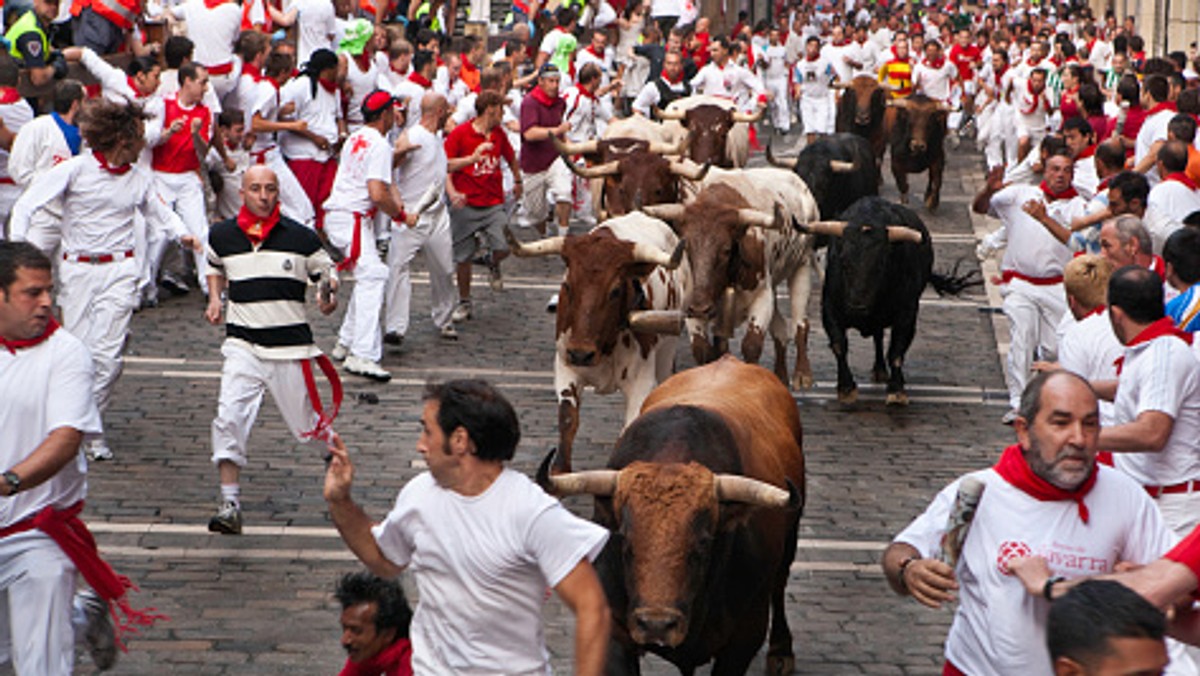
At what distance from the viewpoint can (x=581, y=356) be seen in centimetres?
1187

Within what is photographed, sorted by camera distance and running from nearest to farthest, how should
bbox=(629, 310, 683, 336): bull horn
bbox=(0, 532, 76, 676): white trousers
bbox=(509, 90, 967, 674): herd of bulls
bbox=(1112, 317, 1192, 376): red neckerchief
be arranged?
1. bbox=(0, 532, 76, 676): white trousers
2. bbox=(509, 90, 967, 674): herd of bulls
3. bbox=(1112, 317, 1192, 376): red neckerchief
4. bbox=(629, 310, 683, 336): bull horn

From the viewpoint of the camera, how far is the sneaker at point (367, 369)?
50.2ft

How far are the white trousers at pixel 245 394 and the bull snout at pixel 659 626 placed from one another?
4.37 meters

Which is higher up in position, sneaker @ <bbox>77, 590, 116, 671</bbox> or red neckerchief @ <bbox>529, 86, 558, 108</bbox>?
red neckerchief @ <bbox>529, 86, 558, 108</bbox>

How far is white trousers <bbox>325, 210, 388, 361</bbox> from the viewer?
15320mm

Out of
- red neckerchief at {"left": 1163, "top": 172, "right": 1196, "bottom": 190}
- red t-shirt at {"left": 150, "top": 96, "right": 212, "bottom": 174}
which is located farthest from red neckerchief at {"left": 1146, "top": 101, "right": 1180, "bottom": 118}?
red t-shirt at {"left": 150, "top": 96, "right": 212, "bottom": 174}

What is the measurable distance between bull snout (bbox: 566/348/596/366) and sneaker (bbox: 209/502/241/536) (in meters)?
2.24

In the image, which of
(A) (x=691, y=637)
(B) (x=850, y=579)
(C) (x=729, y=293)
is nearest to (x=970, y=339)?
(C) (x=729, y=293)

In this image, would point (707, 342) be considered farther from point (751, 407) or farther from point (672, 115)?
point (672, 115)

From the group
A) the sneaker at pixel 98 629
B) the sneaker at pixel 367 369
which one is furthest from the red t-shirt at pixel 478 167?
the sneaker at pixel 98 629

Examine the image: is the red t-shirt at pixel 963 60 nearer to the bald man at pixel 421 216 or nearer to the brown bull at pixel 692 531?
the bald man at pixel 421 216

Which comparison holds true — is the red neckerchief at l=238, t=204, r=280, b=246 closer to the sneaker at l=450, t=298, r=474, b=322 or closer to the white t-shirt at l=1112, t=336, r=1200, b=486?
the white t-shirt at l=1112, t=336, r=1200, b=486

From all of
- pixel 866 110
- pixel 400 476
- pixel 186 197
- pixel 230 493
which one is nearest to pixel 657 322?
pixel 400 476

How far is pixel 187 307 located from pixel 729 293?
6.07 m
